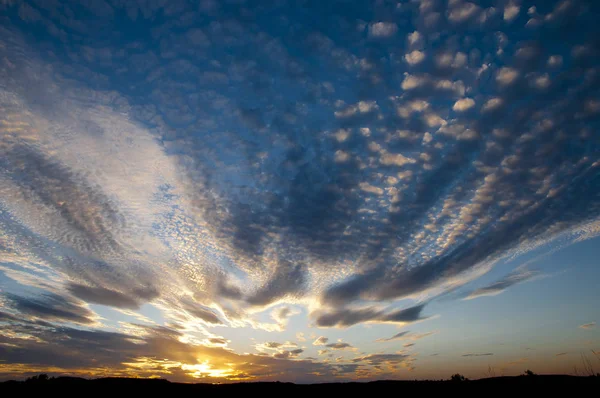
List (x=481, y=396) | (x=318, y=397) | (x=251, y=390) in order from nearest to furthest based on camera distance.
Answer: (x=481, y=396) < (x=318, y=397) < (x=251, y=390)

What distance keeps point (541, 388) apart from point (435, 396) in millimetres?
7494

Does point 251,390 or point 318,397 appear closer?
point 318,397

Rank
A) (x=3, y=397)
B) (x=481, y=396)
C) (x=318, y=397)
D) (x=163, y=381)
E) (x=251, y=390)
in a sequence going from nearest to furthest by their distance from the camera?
(x=3, y=397) → (x=481, y=396) → (x=318, y=397) → (x=251, y=390) → (x=163, y=381)

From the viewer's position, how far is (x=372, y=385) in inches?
870

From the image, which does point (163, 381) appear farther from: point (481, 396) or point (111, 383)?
point (481, 396)

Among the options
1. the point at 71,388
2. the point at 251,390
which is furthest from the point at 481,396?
the point at 71,388

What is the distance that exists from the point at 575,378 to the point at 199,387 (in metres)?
28.4

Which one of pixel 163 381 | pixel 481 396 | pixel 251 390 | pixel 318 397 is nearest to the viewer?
pixel 481 396

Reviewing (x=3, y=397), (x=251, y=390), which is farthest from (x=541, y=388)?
(x=3, y=397)

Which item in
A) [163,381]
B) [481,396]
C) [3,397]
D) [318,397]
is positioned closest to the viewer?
[3,397]

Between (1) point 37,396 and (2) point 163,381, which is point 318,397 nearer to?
(2) point 163,381

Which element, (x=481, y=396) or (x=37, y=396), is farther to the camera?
(x=481, y=396)

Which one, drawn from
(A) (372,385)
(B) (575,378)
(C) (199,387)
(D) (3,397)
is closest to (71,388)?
(D) (3,397)

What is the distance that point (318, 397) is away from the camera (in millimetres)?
19500
